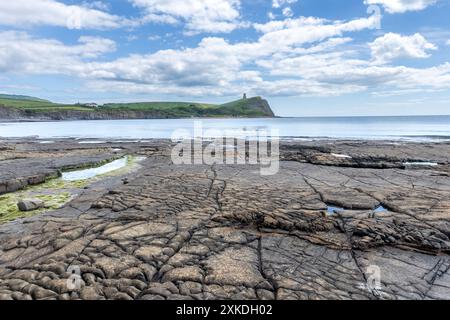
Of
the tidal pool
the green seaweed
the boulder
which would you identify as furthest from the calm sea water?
the boulder

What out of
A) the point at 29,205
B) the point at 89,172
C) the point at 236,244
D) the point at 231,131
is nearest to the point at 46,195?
the point at 29,205

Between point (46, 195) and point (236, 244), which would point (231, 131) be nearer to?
point (46, 195)

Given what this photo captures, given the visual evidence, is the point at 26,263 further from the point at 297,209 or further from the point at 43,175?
the point at 43,175

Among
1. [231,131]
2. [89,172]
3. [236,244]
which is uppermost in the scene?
[231,131]

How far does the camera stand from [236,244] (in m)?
7.22

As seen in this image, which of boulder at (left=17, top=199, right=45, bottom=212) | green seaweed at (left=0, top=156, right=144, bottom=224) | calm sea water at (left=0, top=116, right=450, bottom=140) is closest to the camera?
green seaweed at (left=0, top=156, right=144, bottom=224)

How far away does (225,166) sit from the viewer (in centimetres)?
1770

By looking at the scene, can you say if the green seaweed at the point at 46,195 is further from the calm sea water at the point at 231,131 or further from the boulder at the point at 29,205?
the calm sea water at the point at 231,131

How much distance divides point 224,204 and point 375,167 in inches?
455

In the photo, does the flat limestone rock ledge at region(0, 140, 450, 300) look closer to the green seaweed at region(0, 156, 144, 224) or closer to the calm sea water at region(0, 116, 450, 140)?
the green seaweed at region(0, 156, 144, 224)

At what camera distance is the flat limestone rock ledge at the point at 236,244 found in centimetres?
550

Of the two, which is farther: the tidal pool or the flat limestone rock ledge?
the tidal pool

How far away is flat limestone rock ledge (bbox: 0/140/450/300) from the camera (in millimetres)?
5504
